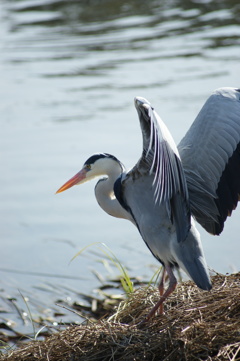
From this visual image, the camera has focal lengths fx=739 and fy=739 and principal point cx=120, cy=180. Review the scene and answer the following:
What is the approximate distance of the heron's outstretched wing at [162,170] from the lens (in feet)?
12.4

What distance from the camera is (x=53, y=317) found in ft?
18.3

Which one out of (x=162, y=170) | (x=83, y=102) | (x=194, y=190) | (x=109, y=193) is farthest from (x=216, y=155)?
(x=83, y=102)

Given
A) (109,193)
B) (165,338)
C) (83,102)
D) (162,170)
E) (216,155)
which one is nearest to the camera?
(165,338)

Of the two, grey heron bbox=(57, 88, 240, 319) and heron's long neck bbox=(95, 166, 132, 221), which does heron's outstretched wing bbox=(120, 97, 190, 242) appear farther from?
heron's long neck bbox=(95, 166, 132, 221)

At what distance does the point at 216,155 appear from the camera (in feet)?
14.5

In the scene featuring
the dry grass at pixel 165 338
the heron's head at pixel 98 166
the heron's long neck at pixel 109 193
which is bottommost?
the dry grass at pixel 165 338

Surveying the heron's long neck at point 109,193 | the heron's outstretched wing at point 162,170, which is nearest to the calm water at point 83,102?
the heron's long neck at point 109,193

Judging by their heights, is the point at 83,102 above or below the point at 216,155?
below

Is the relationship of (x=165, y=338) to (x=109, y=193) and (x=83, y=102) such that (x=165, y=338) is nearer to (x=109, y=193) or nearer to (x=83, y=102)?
(x=109, y=193)

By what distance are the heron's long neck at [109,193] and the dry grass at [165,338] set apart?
1.13 metres

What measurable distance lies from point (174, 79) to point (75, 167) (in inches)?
126

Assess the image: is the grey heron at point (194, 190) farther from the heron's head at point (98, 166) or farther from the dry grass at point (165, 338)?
the heron's head at point (98, 166)

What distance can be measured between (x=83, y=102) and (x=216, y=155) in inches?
230

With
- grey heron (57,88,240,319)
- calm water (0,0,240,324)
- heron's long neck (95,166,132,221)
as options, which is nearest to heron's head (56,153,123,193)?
heron's long neck (95,166,132,221)
